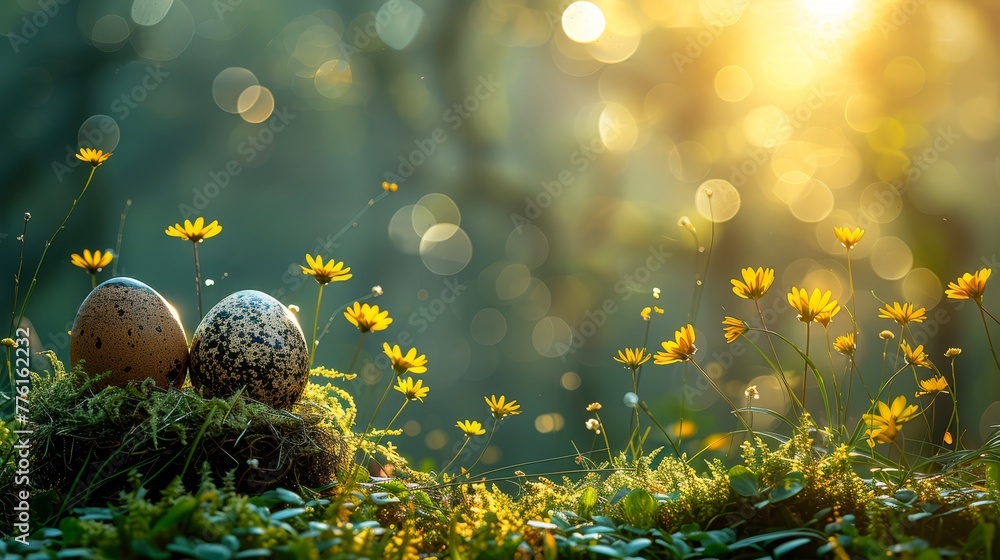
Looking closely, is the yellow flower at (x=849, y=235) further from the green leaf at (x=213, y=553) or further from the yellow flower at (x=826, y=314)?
the green leaf at (x=213, y=553)

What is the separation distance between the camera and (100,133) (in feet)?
13.4

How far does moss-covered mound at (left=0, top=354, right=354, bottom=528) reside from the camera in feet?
5.43

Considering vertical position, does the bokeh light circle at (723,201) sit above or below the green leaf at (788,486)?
above

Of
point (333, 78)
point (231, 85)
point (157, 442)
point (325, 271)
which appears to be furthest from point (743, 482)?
point (231, 85)

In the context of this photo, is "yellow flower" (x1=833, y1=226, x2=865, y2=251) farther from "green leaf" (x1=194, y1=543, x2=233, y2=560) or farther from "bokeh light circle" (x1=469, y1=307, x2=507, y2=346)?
"bokeh light circle" (x1=469, y1=307, x2=507, y2=346)

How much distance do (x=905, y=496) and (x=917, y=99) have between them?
3.15 meters

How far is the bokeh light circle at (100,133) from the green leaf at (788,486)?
13.2 ft

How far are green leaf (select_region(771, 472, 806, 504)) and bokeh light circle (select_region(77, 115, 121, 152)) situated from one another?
4014mm

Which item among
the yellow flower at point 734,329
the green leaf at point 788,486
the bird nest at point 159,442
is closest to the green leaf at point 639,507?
the green leaf at point 788,486

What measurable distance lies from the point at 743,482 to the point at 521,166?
10.6 ft

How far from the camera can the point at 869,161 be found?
13.0ft

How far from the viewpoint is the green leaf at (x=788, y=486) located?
54.8 inches

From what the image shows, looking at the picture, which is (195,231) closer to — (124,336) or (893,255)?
(124,336)

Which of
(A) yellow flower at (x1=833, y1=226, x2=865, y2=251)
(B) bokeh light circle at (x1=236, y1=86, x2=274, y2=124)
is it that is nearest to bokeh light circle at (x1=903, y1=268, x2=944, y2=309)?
(A) yellow flower at (x1=833, y1=226, x2=865, y2=251)
